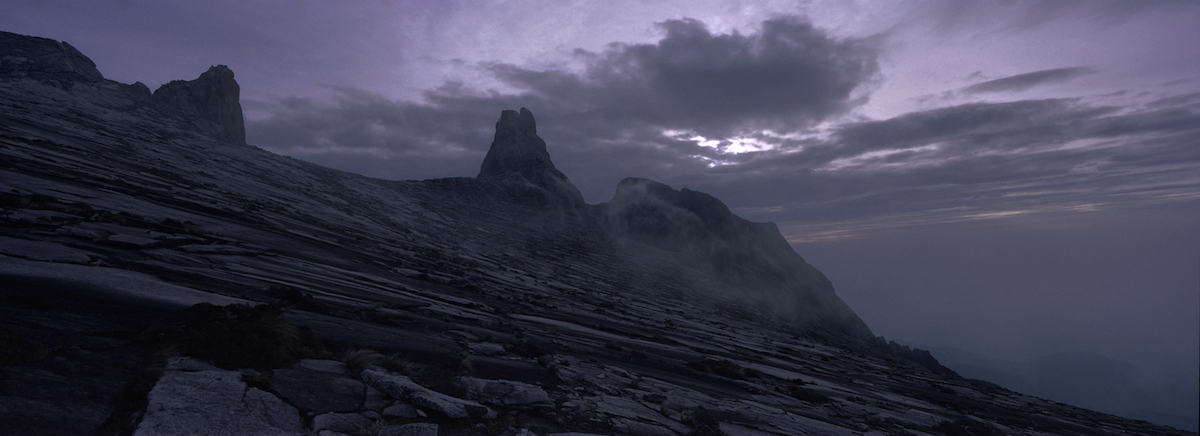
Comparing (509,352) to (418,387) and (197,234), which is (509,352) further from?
(197,234)

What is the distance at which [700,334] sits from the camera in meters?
27.2

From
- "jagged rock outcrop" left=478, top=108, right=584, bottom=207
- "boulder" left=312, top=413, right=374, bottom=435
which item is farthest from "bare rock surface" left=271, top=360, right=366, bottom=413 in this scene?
"jagged rock outcrop" left=478, top=108, right=584, bottom=207

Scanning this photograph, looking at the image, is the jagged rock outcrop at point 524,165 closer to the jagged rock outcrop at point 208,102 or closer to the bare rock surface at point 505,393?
the jagged rock outcrop at point 208,102

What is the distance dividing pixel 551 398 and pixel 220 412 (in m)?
5.46

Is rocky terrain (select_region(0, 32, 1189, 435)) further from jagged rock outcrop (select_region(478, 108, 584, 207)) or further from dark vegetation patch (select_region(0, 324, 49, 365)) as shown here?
jagged rock outcrop (select_region(478, 108, 584, 207))

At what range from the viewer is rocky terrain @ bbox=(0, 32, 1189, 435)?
644 cm

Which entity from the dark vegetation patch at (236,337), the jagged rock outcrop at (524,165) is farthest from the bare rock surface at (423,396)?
the jagged rock outcrop at (524,165)

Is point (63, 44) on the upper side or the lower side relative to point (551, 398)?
upper

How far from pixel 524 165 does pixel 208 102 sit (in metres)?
46.7

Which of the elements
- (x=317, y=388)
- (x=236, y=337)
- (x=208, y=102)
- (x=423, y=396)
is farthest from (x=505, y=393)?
(x=208, y=102)

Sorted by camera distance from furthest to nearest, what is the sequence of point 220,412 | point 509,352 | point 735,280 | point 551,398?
point 735,280, point 509,352, point 551,398, point 220,412

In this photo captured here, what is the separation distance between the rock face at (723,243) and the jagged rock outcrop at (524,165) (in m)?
14.6

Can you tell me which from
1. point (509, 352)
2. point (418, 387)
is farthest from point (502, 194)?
point (418, 387)

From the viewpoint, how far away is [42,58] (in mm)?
50125
